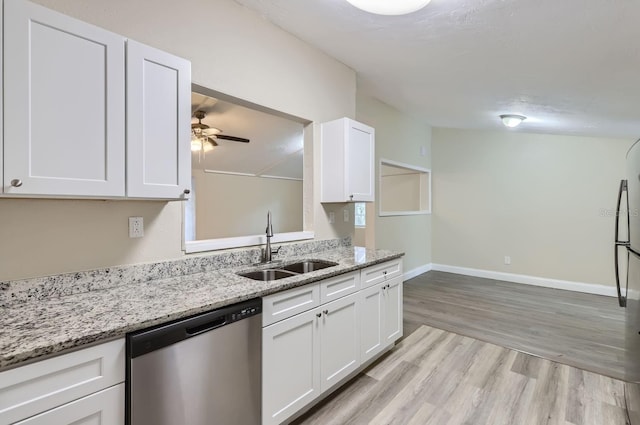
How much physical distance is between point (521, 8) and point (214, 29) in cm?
191

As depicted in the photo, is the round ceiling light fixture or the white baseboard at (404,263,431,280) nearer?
the round ceiling light fixture

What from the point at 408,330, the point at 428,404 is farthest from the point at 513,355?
the point at 428,404

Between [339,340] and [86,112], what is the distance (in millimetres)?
1932

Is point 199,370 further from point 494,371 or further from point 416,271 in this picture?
point 416,271

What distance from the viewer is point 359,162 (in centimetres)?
296

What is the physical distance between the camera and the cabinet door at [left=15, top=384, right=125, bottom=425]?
101cm

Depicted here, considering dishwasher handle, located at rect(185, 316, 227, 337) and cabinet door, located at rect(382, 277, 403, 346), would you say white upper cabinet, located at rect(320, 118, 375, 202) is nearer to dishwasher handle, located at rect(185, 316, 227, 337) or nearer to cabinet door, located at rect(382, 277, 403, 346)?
cabinet door, located at rect(382, 277, 403, 346)

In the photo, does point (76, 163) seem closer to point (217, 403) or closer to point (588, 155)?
point (217, 403)

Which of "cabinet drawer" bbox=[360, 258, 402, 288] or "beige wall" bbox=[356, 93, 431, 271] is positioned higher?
"beige wall" bbox=[356, 93, 431, 271]

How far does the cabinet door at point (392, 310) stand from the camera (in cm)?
269

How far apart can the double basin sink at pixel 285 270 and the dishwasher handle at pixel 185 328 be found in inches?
20.9

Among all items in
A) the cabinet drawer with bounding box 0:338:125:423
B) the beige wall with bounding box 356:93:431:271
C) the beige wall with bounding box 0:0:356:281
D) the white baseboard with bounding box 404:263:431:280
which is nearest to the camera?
the cabinet drawer with bounding box 0:338:125:423

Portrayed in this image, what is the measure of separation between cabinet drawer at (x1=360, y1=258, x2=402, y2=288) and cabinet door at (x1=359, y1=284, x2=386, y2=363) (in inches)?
2.1

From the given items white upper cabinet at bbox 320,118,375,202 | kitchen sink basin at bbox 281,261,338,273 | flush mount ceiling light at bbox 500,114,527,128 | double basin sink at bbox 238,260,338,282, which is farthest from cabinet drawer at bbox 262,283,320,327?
flush mount ceiling light at bbox 500,114,527,128
